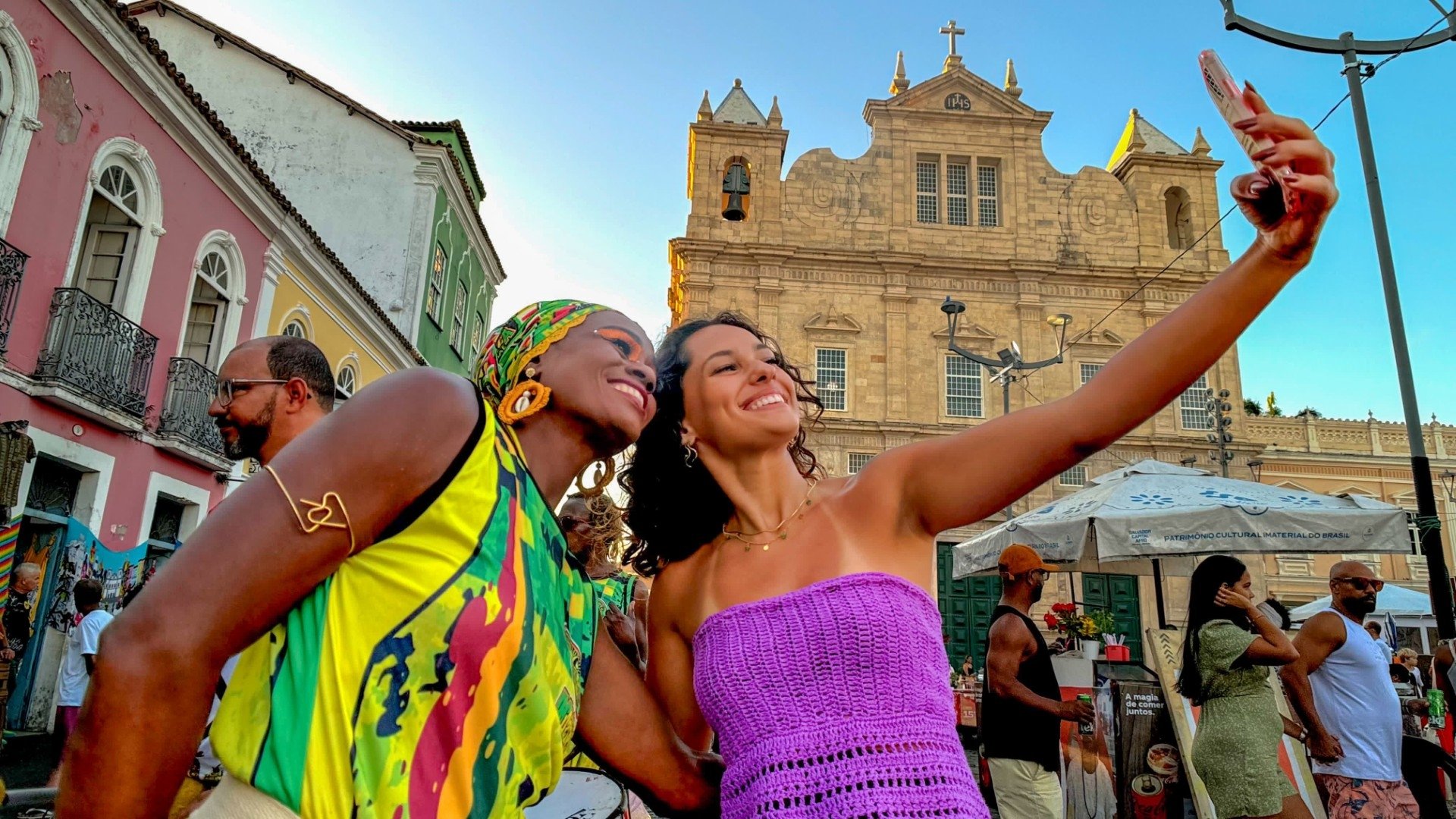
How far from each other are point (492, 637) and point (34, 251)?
1076cm

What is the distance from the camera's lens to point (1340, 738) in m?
5.12

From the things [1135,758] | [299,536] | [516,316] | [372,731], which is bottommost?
[1135,758]

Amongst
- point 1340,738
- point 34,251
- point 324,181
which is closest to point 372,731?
point 1340,738

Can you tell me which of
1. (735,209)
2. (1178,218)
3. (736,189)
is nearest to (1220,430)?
(1178,218)

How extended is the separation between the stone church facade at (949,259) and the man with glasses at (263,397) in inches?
846

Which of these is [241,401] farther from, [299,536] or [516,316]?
[299,536]

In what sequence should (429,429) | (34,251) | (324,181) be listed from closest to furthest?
(429,429), (34,251), (324,181)

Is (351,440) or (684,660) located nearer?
(351,440)

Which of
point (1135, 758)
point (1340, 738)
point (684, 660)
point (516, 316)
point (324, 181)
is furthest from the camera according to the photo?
point (324, 181)

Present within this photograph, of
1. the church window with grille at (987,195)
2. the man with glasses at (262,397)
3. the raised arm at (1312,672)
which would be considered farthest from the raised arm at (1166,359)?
the church window with grille at (987,195)

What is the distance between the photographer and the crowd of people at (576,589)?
104cm

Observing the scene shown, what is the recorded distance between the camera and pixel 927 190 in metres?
28.7

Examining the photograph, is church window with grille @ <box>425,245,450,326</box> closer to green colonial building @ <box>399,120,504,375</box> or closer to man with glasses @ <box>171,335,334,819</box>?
green colonial building @ <box>399,120,504,375</box>

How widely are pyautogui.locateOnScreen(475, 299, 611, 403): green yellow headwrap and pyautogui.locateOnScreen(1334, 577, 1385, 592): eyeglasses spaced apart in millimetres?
5718
